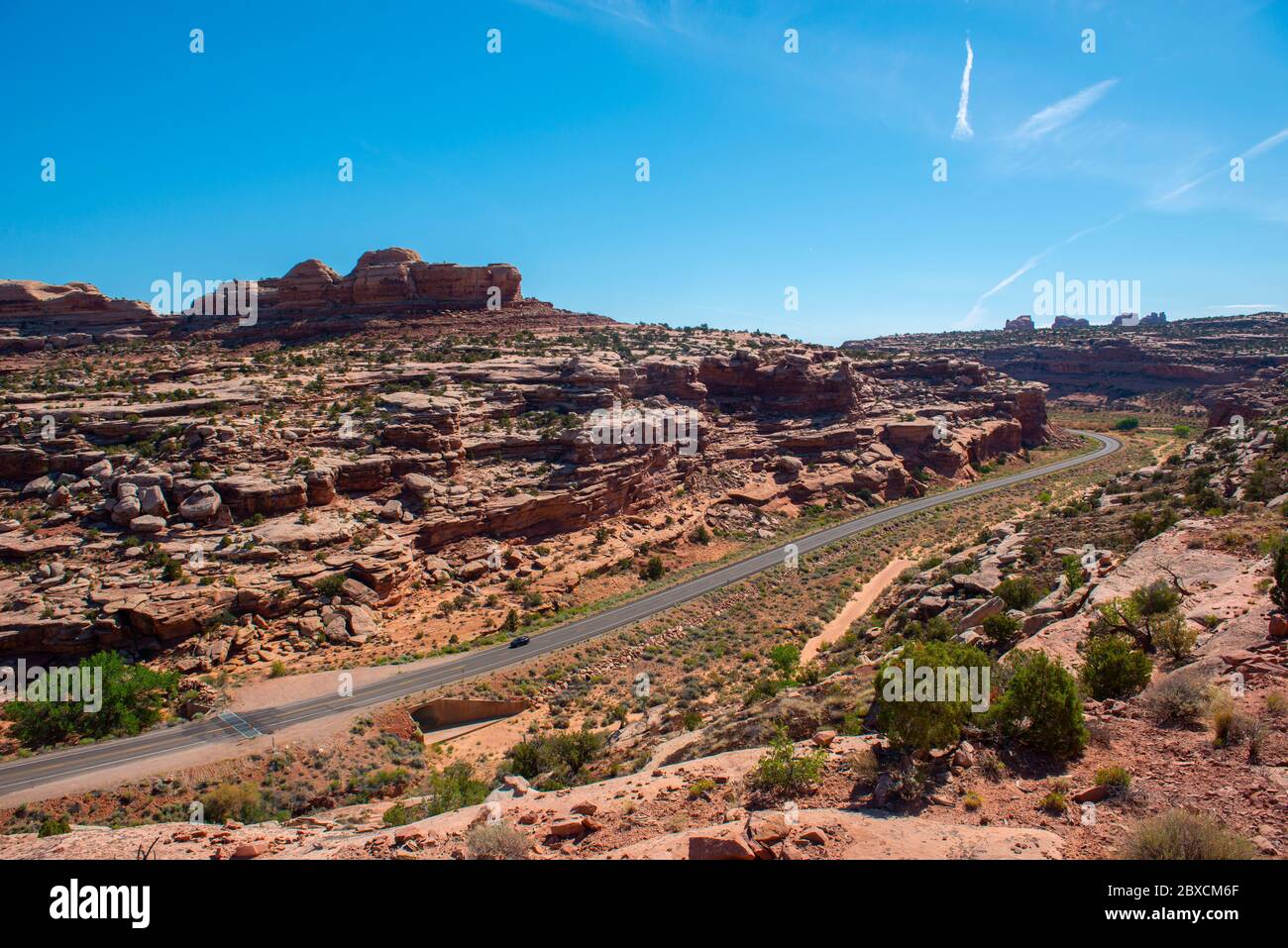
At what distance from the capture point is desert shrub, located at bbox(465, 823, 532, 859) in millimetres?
7648

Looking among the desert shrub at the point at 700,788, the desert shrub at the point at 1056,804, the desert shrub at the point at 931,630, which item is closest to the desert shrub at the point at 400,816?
the desert shrub at the point at 700,788

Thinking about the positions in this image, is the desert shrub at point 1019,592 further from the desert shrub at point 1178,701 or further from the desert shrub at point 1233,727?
the desert shrub at point 1233,727

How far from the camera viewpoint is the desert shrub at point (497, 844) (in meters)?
7.65

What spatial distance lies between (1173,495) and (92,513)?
4846 centimetres

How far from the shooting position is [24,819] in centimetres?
1473

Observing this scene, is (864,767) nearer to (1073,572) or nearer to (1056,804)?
(1056,804)

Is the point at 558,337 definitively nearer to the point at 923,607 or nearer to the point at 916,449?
the point at 916,449

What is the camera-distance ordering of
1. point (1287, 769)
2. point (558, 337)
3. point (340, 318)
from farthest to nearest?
point (558, 337), point (340, 318), point (1287, 769)

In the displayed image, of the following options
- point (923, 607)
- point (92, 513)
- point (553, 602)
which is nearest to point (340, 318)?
point (92, 513)

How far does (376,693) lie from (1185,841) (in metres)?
23.2

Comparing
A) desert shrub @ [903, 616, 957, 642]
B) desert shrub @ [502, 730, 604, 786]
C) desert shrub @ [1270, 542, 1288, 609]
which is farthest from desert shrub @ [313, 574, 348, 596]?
desert shrub @ [1270, 542, 1288, 609]

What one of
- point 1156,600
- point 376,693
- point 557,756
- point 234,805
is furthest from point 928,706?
point 376,693

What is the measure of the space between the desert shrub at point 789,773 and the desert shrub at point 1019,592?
1305cm

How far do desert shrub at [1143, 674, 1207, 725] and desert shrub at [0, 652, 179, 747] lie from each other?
1068 inches
